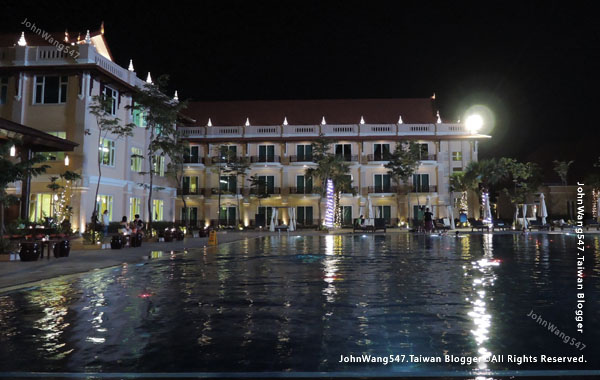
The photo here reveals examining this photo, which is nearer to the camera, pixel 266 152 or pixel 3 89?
pixel 3 89

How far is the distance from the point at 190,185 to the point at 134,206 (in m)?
15.1

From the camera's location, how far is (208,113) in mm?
48719

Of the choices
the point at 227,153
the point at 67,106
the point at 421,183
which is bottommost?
the point at 421,183

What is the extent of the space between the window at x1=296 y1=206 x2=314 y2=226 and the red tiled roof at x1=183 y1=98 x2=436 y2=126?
9.66 metres

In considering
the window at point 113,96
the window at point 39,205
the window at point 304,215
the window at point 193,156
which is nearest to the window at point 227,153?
the window at point 193,156

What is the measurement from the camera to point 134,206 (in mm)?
30281

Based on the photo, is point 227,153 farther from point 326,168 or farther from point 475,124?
point 475,124

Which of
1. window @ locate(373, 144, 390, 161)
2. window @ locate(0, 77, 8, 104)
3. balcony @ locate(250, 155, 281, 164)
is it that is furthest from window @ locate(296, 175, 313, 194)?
window @ locate(0, 77, 8, 104)

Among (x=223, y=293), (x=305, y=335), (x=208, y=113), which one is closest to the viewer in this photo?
(x=305, y=335)

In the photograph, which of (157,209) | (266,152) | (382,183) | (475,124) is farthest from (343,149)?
(157,209)

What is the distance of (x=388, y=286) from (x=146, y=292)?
15.4 ft

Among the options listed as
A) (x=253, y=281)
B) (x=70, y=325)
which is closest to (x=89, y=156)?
(x=253, y=281)

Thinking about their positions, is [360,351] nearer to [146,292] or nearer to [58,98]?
[146,292]

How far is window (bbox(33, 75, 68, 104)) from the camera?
25798 mm
